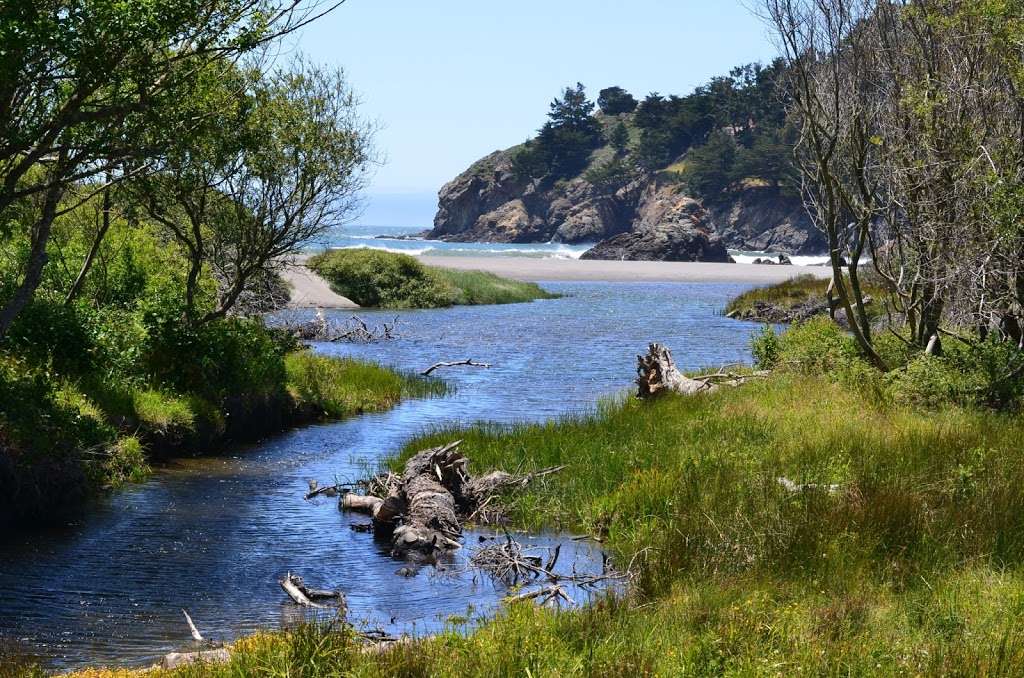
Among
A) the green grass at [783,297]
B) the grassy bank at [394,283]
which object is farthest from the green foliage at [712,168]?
the green grass at [783,297]

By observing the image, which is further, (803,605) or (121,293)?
(121,293)

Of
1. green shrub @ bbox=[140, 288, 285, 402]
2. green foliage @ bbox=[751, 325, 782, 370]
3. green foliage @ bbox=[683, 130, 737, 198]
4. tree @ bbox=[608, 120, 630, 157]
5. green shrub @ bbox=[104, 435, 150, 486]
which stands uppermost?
tree @ bbox=[608, 120, 630, 157]

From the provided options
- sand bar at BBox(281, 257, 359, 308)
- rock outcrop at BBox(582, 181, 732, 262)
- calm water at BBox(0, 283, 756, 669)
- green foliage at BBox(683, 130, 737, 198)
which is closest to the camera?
calm water at BBox(0, 283, 756, 669)

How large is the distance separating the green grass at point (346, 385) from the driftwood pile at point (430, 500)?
8422 mm

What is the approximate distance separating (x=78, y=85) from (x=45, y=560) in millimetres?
5725

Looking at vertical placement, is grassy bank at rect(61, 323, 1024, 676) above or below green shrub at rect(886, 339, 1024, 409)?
below

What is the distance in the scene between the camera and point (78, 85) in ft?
43.1

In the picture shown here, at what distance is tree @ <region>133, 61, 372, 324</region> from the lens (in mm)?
21578

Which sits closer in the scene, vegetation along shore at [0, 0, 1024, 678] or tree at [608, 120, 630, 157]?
vegetation along shore at [0, 0, 1024, 678]

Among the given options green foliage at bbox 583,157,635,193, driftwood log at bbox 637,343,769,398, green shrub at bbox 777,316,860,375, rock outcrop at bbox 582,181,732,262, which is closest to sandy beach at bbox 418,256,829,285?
rock outcrop at bbox 582,181,732,262

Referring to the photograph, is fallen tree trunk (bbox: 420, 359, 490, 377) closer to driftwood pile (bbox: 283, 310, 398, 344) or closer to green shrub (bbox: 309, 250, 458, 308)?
driftwood pile (bbox: 283, 310, 398, 344)

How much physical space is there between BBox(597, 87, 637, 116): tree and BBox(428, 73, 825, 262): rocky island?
186 mm

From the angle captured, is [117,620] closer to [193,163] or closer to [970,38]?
[193,163]

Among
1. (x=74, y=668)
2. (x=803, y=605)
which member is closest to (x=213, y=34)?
(x=74, y=668)
